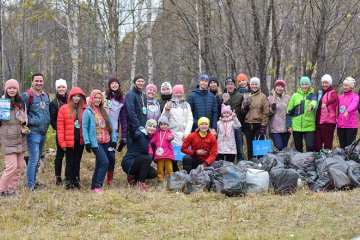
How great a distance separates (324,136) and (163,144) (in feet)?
9.97

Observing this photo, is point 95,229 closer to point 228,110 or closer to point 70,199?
point 70,199

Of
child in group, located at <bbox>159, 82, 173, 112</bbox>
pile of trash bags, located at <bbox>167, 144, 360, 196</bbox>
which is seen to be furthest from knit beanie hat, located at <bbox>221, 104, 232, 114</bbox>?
pile of trash bags, located at <bbox>167, 144, 360, 196</bbox>

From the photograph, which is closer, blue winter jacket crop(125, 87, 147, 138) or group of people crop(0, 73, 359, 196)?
group of people crop(0, 73, 359, 196)

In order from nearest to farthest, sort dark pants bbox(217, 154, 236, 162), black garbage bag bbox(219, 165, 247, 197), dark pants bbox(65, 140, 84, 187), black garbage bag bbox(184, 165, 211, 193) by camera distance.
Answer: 1. black garbage bag bbox(219, 165, 247, 197)
2. black garbage bag bbox(184, 165, 211, 193)
3. dark pants bbox(65, 140, 84, 187)
4. dark pants bbox(217, 154, 236, 162)

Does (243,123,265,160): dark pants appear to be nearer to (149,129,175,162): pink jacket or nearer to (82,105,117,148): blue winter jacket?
(149,129,175,162): pink jacket

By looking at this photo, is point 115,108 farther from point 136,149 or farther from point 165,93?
point 165,93

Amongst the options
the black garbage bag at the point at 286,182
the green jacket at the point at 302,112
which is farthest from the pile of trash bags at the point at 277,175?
the green jacket at the point at 302,112

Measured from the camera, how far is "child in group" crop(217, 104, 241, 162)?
8883 mm

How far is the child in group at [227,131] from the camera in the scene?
8883 mm

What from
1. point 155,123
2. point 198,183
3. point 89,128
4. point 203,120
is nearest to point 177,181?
point 198,183

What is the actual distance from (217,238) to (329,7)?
24.2 feet

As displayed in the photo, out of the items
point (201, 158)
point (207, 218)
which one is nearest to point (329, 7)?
point (201, 158)

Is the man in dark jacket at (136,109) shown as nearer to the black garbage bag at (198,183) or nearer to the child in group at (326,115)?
the black garbage bag at (198,183)

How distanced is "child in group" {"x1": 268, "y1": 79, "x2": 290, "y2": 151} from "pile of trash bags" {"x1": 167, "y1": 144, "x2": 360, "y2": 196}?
1.10m
